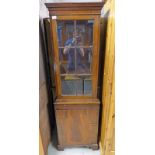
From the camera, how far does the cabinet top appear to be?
1530mm

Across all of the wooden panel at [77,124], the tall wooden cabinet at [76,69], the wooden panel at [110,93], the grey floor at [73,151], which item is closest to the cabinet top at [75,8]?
the tall wooden cabinet at [76,69]

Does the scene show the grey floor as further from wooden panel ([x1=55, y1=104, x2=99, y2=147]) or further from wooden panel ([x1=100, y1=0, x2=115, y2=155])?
wooden panel ([x1=100, y1=0, x2=115, y2=155])

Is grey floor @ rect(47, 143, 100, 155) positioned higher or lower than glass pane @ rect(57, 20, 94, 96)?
lower

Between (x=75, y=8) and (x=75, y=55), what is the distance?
0.40m

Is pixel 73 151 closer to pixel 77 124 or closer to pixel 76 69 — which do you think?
pixel 77 124

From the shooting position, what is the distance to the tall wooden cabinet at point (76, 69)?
1.57 meters

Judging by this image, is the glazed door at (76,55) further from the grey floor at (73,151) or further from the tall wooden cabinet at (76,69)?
the grey floor at (73,151)

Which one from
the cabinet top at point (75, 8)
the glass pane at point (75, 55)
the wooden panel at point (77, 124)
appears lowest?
the wooden panel at point (77, 124)

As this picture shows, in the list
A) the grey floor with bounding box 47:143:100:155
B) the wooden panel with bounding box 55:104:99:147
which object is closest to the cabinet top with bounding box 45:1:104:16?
the wooden panel with bounding box 55:104:99:147

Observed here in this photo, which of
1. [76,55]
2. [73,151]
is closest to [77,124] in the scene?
A: [73,151]

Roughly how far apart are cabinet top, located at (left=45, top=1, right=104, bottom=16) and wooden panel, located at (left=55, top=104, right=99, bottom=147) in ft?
2.75
